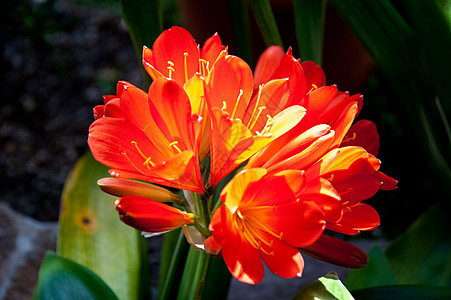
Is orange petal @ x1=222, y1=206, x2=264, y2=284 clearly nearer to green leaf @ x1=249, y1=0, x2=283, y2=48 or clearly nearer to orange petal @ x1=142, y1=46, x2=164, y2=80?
orange petal @ x1=142, y1=46, x2=164, y2=80

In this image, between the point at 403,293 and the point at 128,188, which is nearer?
the point at 128,188

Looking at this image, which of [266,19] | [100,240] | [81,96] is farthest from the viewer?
[81,96]

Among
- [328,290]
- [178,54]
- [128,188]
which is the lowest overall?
[328,290]

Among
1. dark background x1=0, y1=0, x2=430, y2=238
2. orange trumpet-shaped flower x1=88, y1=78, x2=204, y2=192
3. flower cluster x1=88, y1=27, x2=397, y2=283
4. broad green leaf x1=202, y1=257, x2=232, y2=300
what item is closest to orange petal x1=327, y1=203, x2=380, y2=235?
flower cluster x1=88, y1=27, x2=397, y2=283

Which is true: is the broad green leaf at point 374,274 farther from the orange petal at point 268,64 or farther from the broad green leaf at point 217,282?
the orange petal at point 268,64

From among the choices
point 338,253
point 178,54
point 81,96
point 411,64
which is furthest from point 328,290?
point 81,96

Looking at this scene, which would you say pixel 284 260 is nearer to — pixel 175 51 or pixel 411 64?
pixel 175 51
